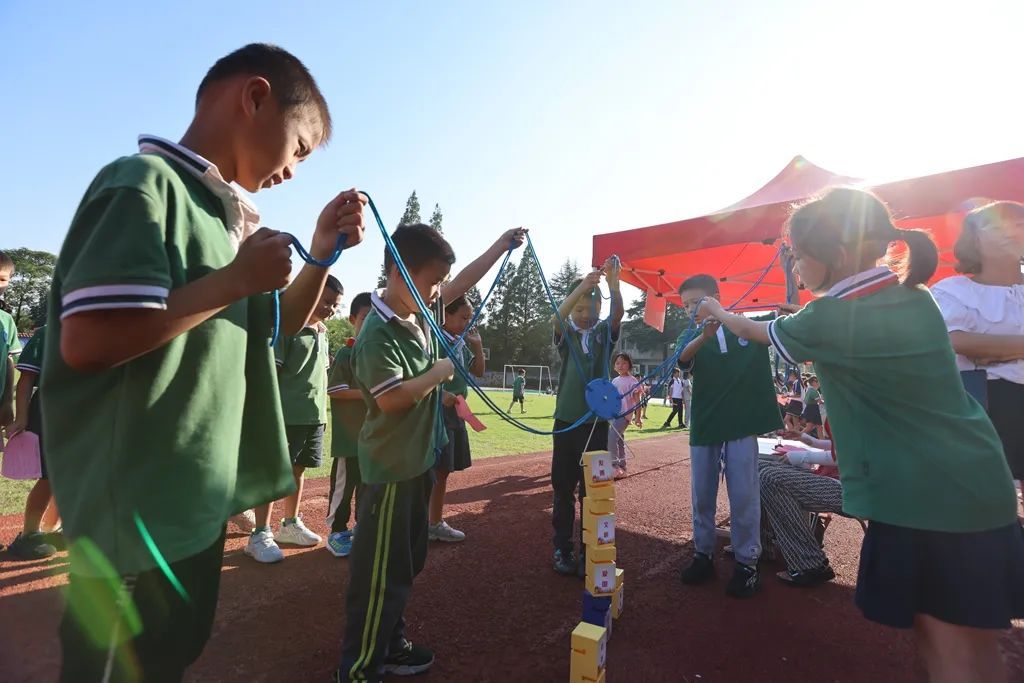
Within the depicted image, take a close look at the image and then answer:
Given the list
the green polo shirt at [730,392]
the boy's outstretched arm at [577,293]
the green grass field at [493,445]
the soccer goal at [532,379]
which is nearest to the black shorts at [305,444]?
the boy's outstretched arm at [577,293]

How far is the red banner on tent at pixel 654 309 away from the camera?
6.90 m

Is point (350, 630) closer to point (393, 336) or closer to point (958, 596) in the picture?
point (393, 336)

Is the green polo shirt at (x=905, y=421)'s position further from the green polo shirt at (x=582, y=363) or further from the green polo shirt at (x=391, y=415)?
the green polo shirt at (x=582, y=363)

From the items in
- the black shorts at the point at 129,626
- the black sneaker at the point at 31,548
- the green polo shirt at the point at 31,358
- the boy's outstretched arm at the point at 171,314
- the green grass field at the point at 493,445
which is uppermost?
the boy's outstretched arm at the point at 171,314

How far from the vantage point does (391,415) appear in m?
2.23

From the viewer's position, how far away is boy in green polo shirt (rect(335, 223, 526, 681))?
2078mm

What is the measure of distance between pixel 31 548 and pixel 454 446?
2.90 m

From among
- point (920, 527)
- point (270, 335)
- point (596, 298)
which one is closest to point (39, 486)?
point (270, 335)

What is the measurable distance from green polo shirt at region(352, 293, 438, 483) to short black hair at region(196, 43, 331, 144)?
102 centimetres

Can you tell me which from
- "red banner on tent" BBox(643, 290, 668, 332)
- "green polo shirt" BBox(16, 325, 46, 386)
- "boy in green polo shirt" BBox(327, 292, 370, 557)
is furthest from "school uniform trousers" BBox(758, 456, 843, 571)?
"green polo shirt" BBox(16, 325, 46, 386)

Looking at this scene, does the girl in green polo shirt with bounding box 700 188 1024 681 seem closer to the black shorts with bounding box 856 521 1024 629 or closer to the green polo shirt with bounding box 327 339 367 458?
the black shorts with bounding box 856 521 1024 629

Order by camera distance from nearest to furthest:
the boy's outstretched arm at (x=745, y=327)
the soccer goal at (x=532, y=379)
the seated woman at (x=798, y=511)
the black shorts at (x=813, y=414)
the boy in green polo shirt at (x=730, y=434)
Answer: the boy's outstretched arm at (x=745, y=327) → the boy in green polo shirt at (x=730, y=434) → the seated woman at (x=798, y=511) → the black shorts at (x=813, y=414) → the soccer goal at (x=532, y=379)

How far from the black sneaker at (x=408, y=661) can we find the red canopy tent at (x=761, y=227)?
2949mm

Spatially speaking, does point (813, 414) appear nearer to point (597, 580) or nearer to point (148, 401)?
point (597, 580)
